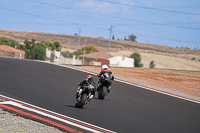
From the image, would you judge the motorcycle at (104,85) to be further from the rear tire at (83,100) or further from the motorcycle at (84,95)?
the rear tire at (83,100)

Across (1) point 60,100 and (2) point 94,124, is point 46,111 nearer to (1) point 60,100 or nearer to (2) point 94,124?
(2) point 94,124

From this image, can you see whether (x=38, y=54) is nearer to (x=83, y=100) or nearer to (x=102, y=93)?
(x=102, y=93)

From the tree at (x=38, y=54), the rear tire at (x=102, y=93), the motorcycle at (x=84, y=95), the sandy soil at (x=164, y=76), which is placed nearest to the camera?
the motorcycle at (x=84, y=95)

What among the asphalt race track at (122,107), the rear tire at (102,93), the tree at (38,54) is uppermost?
the tree at (38,54)

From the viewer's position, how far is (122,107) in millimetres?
13945

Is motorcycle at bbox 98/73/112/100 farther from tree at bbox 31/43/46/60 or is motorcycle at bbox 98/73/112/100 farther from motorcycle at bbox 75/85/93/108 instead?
tree at bbox 31/43/46/60

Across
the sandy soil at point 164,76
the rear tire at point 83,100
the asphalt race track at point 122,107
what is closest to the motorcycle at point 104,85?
the asphalt race track at point 122,107

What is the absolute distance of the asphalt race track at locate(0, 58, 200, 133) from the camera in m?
10.6

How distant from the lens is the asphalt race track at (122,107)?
10.6m

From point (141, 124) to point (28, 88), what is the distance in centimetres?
739

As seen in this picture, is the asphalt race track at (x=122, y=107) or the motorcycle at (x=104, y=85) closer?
the asphalt race track at (x=122, y=107)

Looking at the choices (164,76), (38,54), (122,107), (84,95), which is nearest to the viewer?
(84,95)

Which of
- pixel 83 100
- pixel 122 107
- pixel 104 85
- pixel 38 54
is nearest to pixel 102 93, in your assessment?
pixel 104 85

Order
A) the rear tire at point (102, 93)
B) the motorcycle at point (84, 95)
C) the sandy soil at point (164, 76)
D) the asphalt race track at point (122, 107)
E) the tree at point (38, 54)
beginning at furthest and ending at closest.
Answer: the tree at point (38, 54)
the sandy soil at point (164, 76)
the rear tire at point (102, 93)
the motorcycle at point (84, 95)
the asphalt race track at point (122, 107)
